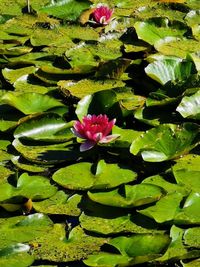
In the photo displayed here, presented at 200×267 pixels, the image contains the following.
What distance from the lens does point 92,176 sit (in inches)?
113

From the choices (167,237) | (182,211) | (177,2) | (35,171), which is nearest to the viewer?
(167,237)

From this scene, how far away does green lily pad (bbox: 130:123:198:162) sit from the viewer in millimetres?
2900

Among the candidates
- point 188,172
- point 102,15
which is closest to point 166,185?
point 188,172

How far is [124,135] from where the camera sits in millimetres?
3107

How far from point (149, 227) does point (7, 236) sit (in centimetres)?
53

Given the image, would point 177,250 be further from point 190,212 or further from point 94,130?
point 94,130

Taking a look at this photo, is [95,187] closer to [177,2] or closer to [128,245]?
[128,245]

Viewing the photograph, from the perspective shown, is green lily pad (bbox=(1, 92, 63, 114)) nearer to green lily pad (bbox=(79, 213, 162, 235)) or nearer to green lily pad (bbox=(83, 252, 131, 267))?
green lily pad (bbox=(79, 213, 162, 235))

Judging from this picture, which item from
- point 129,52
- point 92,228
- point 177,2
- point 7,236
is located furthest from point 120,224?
point 177,2

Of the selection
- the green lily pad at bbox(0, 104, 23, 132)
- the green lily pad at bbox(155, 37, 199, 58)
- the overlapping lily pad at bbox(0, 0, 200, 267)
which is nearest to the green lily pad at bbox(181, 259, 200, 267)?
the overlapping lily pad at bbox(0, 0, 200, 267)

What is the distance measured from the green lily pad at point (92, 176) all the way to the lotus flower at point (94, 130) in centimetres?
9

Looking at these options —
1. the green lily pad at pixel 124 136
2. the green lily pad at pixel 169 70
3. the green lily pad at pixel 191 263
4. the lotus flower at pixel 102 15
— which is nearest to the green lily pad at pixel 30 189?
the green lily pad at pixel 124 136

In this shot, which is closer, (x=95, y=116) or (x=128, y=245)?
(x=128, y=245)

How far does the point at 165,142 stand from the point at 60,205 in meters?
0.53
